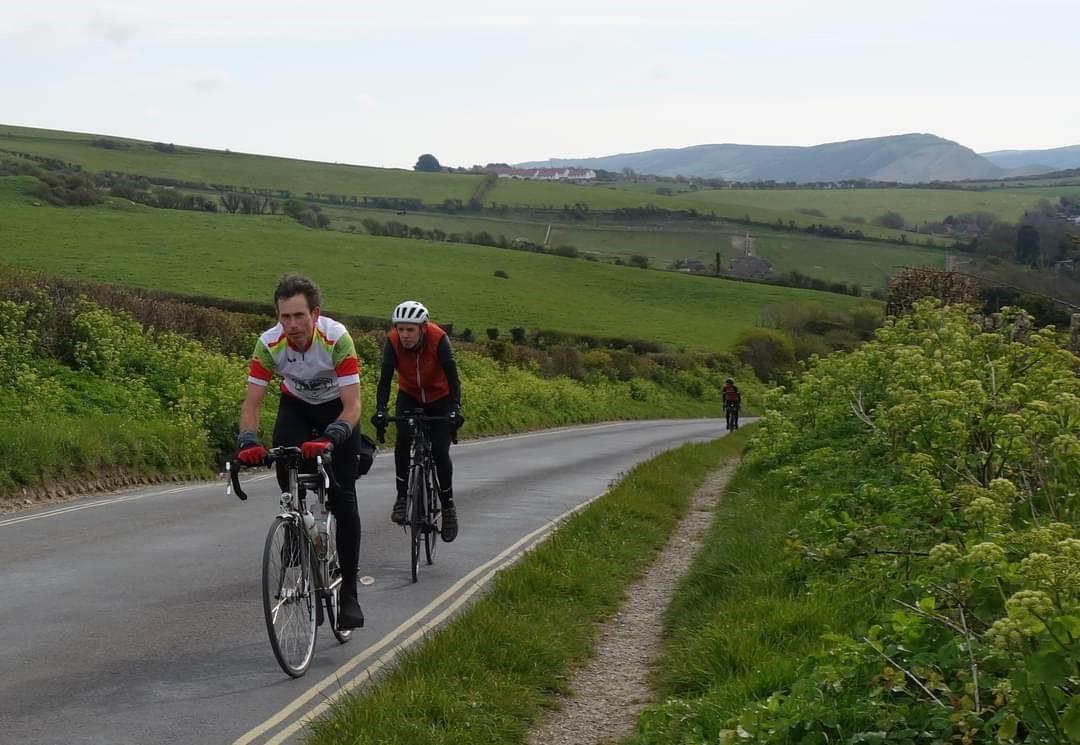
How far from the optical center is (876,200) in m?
150

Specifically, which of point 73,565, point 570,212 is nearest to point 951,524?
point 73,565

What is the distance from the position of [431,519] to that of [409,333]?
180 cm

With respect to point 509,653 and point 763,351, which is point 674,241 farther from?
point 509,653

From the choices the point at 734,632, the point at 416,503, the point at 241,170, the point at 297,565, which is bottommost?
the point at 734,632

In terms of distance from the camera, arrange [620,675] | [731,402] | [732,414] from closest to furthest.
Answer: [620,675] → [731,402] → [732,414]

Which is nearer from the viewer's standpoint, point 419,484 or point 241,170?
point 419,484

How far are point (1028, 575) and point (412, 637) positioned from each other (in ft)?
17.3

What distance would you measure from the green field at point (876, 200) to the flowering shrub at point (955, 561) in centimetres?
11318

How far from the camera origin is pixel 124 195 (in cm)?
9394

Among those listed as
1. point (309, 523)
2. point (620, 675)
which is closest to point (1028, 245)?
point (620, 675)

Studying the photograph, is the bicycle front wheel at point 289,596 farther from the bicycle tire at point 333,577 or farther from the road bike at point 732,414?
the road bike at point 732,414

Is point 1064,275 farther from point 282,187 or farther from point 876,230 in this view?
point 282,187

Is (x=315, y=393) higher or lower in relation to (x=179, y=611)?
higher

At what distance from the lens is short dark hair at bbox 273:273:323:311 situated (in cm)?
740
